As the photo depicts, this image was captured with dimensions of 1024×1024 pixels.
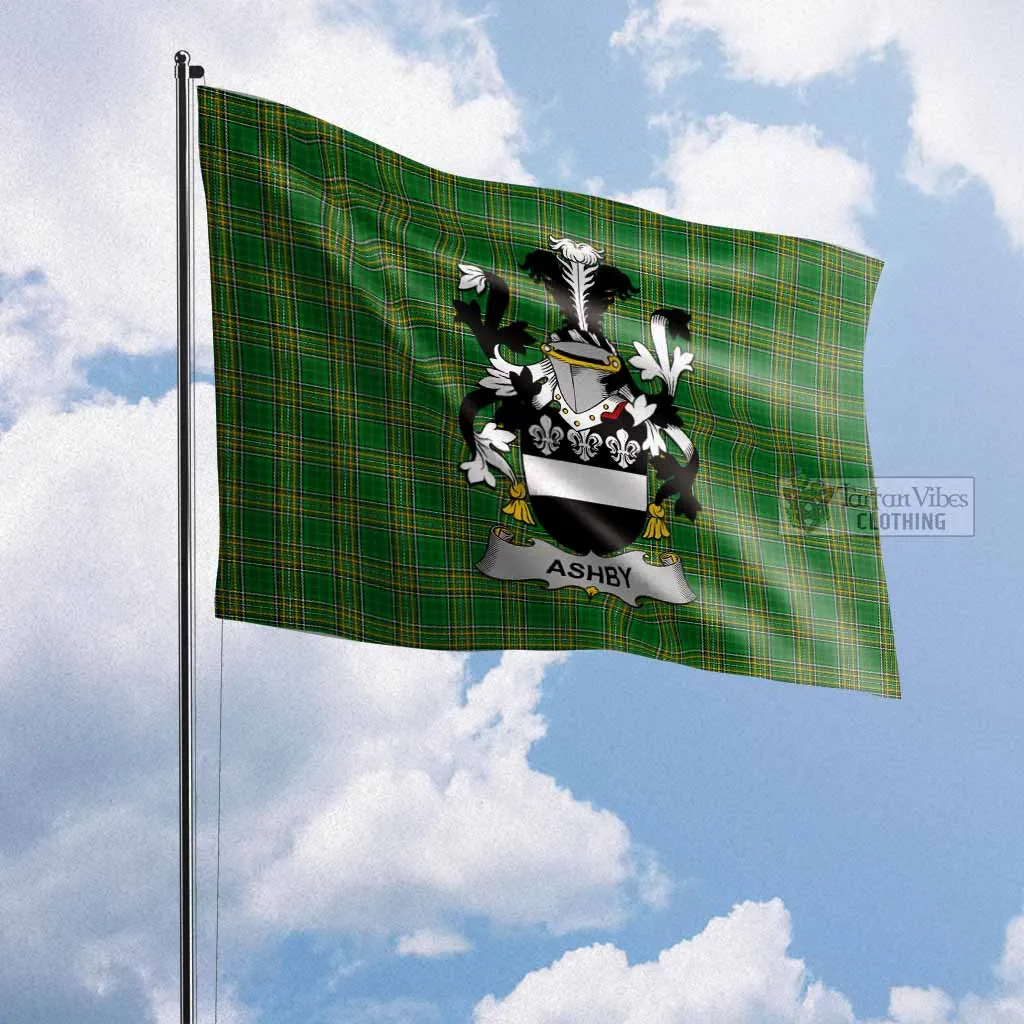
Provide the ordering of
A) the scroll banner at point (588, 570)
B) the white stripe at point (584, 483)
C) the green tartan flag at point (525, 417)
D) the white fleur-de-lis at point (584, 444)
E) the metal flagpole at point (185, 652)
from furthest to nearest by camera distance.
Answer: the white fleur-de-lis at point (584, 444) → the white stripe at point (584, 483) → the scroll banner at point (588, 570) → the green tartan flag at point (525, 417) → the metal flagpole at point (185, 652)

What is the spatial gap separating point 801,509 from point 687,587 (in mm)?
666

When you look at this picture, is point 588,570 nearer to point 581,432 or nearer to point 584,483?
point 584,483

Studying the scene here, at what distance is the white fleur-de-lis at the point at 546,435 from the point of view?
611 centimetres

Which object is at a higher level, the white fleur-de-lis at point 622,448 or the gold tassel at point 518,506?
the white fleur-de-lis at point 622,448

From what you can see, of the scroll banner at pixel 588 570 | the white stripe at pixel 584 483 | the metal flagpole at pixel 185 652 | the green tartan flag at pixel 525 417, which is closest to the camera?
the metal flagpole at pixel 185 652

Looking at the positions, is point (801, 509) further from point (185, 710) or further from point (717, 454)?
point (185, 710)

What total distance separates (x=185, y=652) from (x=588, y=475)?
190 centimetres

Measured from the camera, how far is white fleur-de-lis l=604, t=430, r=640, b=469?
20.5ft

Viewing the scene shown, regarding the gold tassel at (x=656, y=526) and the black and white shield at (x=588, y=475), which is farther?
the gold tassel at (x=656, y=526)

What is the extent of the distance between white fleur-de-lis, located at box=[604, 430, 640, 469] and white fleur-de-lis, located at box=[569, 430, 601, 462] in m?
0.06

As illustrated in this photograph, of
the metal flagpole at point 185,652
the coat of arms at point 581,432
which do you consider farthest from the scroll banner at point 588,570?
the metal flagpole at point 185,652

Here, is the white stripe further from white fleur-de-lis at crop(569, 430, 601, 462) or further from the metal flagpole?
the metal flagpole

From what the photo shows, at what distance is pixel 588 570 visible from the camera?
607 centimetres

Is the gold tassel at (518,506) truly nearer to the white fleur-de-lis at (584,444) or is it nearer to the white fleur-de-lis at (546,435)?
the white fleur-de-lis at (546,435)
